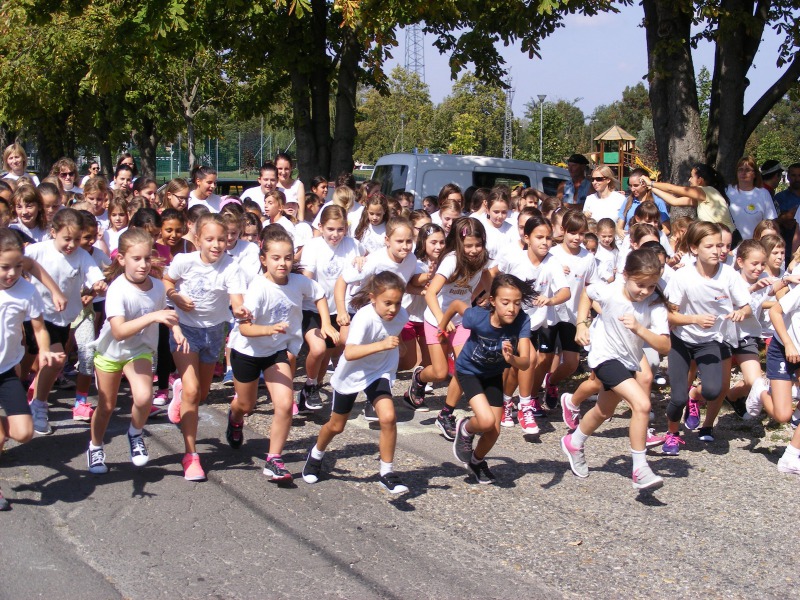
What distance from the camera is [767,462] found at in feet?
22.6

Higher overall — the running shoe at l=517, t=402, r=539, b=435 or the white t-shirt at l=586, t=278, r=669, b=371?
the white t-shirt at l=586, t=278, r=669, b=371

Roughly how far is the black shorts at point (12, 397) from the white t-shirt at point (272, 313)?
1359mm

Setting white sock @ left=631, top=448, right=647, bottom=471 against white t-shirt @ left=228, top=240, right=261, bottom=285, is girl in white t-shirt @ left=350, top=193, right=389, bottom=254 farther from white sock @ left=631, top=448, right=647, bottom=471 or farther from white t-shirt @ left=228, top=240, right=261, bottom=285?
white sock @ left=631, top=448, right=647, bottom=471

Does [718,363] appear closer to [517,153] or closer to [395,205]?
[395,205]

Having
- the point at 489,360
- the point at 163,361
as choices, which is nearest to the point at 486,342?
the point at 489,360

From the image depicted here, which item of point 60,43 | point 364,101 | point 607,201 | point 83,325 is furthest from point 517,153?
point 83,325

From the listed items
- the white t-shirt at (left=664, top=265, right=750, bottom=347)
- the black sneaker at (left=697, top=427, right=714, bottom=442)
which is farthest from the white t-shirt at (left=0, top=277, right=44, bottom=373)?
the black sneaker at (left=697, top=427, right=714, bottom=442)

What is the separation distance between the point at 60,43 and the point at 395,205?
20255 millimetres

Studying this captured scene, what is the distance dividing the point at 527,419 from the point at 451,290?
1203 mm

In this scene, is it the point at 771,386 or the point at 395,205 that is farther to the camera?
the point at 395,205

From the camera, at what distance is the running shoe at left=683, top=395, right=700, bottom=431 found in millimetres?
7641

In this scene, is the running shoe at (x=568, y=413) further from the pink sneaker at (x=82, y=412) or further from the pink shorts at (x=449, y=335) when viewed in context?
the pink sneaker at (x=82, y=412)

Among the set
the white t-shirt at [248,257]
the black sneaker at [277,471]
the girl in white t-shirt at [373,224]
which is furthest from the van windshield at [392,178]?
the black sneaker at [277,471]

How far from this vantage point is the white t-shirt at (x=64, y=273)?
703cm
